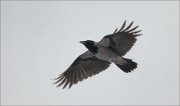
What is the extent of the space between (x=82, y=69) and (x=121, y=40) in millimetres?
2892

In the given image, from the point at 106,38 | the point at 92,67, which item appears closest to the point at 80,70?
the point at 92,67

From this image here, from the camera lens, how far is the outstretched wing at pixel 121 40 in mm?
26547

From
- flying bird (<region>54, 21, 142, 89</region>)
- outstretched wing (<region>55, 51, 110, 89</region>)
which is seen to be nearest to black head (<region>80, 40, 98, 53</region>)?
flying bird (<region>54, 21, 142, 89</region>)

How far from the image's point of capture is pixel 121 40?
26.7 meters

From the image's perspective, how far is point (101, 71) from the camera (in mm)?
28109

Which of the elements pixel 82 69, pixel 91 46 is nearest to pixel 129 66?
pixel 91 46

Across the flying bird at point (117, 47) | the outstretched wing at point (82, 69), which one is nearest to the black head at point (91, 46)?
the flying bird at point (117, 47)

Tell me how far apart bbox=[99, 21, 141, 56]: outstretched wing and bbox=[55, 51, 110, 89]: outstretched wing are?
4.78 feet

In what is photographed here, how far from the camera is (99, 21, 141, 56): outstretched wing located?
2655 cm

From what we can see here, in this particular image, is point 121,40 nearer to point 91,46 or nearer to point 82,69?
point 91,46

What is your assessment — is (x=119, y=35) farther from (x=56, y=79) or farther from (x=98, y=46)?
(x=56, y=79)

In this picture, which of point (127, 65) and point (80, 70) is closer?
point (127, 65)

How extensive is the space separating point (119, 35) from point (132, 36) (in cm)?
54

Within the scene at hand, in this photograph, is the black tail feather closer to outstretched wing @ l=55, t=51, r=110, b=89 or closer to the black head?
the black head
